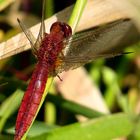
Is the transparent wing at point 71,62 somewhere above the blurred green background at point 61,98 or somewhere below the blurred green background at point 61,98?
above

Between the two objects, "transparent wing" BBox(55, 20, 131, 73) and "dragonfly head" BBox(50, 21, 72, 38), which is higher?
"dragonfly head" BBox(50, 21, 72, 38)

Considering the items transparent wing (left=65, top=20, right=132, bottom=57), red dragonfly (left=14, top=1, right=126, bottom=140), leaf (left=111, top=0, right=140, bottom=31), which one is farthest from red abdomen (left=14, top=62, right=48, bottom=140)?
leaf (left=111, top=0, right=140, bottom=31)

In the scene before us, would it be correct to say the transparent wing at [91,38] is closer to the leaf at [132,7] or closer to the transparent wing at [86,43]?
the transparent wing at [86,43]

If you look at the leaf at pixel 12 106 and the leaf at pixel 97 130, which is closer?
the leaf at pixel 97 130

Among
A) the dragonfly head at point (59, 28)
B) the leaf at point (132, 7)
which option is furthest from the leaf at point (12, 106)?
the leaf at point (132, 7)

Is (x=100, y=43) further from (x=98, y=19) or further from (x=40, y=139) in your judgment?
(x=40, y=139)

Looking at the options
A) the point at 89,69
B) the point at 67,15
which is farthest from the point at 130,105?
the point at 67,15

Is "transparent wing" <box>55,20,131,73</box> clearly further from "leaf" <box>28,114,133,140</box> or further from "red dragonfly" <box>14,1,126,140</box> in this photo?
"leaf" <box>28,114,133,140</box>

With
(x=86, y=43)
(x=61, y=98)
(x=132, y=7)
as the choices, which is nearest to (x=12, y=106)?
(x=61, y=98)

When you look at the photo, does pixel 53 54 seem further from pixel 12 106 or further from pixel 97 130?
pixel 97 130
